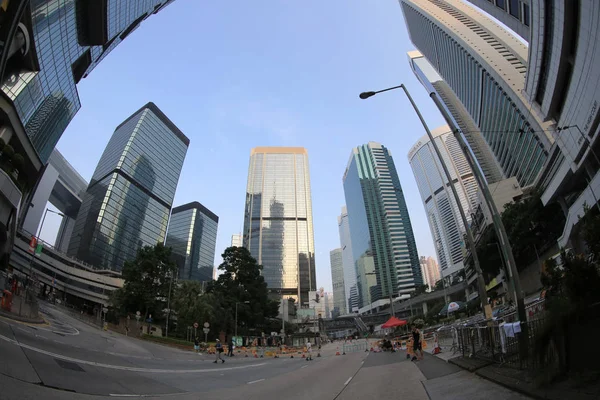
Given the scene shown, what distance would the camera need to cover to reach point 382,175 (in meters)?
131

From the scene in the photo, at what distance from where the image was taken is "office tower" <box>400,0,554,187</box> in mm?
59500

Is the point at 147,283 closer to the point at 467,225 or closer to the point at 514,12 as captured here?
the point at 467,225

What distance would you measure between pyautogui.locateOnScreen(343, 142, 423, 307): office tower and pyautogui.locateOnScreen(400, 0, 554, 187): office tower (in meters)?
34.9

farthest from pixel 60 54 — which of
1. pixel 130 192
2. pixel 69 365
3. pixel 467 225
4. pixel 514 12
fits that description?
pixel 130 192

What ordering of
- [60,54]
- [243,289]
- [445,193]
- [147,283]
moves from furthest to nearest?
[445,193]
[243,289]
[147,283]
[60,54]

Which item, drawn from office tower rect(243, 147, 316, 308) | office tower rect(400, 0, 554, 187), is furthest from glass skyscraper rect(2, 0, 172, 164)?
office tower rect(243, 147, 316, 308)

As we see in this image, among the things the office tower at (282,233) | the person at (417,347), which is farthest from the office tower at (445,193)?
the person at (417,347)

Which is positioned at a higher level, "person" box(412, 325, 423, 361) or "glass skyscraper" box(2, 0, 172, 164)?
"glass skyscraper" box(2, 0, 172, 164)

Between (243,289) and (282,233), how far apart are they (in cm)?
11661

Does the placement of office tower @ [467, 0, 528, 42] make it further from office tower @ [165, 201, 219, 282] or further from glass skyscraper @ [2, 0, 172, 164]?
office tower @ [165, 201, 219, 282]

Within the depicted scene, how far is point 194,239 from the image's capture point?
179250mm

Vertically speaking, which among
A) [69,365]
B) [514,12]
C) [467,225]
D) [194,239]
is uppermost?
[194,239]

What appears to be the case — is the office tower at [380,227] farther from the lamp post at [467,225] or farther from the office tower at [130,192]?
the lamp post at [467,225]

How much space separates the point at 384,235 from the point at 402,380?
365ft
